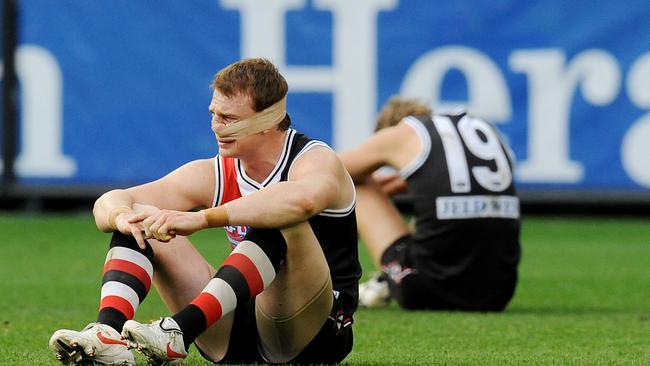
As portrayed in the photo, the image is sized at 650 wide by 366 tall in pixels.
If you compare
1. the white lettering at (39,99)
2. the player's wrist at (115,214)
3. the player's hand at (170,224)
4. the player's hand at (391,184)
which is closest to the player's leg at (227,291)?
the player's hand at (170,224)

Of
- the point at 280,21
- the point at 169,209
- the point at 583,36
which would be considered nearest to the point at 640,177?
the point at 583,36

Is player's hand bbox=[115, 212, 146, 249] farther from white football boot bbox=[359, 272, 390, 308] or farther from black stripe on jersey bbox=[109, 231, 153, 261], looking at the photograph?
white football boot bbox=[359, 272, 390, 308]

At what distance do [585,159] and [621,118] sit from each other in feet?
1.72

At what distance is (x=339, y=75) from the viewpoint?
42.3ft

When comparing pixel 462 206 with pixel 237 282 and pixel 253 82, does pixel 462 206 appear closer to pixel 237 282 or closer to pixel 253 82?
pixel 253 82

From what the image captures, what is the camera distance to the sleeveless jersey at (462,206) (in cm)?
686

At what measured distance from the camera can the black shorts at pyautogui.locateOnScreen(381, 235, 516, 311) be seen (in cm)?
696

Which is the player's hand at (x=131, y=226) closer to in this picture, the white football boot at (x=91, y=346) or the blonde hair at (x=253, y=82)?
the white football boot at (x=91, y=346)

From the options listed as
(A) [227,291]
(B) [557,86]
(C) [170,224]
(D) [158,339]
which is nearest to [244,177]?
(C) [170,224]

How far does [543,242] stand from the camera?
455 inches

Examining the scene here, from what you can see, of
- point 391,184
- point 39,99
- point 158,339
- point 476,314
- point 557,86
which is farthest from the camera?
point 39,99

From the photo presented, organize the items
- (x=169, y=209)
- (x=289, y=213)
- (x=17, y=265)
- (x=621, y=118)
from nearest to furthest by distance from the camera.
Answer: (x=289, y=213) → (x=169, y=209) → (x=17, y=265) → (x=621, y=118)

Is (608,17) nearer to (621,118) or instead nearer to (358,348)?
(621,118)

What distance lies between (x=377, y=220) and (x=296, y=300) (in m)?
2.86
